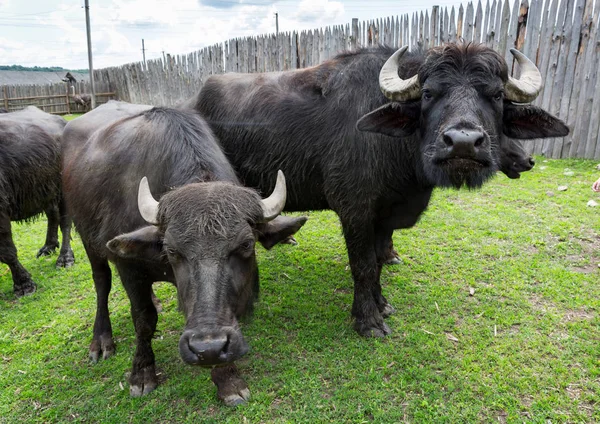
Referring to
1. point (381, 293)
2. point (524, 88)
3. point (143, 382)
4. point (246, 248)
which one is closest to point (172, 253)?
point (246, 248)

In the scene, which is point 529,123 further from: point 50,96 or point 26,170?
point 50,96

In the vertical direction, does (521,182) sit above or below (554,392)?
above

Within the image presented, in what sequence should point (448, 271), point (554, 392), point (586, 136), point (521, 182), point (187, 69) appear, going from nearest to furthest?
point (554, 392) → point (448, 271) → point (521, 182) → point (586, 136) → point (187, 69)

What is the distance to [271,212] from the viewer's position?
2.69 metres

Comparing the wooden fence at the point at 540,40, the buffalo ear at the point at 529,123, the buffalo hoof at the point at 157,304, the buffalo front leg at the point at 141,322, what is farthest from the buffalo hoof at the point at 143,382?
the wooden fence at the point at 540,40

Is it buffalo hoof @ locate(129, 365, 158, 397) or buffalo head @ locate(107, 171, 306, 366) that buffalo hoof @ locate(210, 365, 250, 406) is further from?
buffalo head @ locate(107, 171, 306, 366)

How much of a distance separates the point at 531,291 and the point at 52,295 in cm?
578

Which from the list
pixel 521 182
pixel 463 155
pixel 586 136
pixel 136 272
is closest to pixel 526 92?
pixel 463 155

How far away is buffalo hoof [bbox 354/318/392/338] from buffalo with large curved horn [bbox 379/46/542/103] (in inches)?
84.5

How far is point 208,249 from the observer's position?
2420 millimetres

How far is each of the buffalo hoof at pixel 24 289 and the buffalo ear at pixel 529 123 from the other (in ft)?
19.3

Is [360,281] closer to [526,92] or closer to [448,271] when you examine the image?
[448,271]

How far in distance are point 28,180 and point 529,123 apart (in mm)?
6179

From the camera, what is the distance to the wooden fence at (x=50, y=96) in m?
25.7
